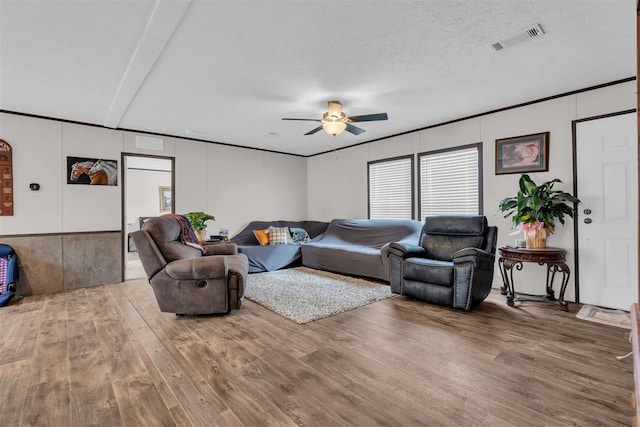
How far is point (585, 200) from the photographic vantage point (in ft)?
11.4

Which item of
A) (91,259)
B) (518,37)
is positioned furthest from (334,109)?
(91,259)

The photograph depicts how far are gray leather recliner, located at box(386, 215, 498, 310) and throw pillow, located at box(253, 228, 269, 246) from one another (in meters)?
2.65

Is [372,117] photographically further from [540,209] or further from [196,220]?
[196,220]

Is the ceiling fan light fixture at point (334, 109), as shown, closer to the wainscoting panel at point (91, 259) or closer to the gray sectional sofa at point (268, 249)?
the gray sectional sofa at point (268, 249)

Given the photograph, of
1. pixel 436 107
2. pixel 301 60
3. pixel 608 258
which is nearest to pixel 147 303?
pixel 301 60

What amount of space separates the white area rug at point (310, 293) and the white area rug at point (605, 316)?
2.00 metres

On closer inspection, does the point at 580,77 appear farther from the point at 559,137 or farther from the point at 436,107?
the point at 436,107

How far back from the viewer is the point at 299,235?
6.43 meters

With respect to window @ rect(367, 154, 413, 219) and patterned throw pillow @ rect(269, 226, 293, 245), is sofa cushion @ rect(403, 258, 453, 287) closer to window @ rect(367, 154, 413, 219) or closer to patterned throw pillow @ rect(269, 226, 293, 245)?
window @ rect(367, 154, 413, 219)

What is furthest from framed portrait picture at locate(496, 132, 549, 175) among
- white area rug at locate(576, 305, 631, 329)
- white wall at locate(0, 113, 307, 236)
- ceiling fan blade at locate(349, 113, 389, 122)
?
white wall at locate(0, 113, 307, 236)

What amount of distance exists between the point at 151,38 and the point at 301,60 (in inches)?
48.2

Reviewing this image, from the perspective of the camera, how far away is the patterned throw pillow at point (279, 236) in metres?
5.86

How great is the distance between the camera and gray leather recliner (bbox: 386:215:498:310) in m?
Answer: 3.22

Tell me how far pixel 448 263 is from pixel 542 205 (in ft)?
4.05
